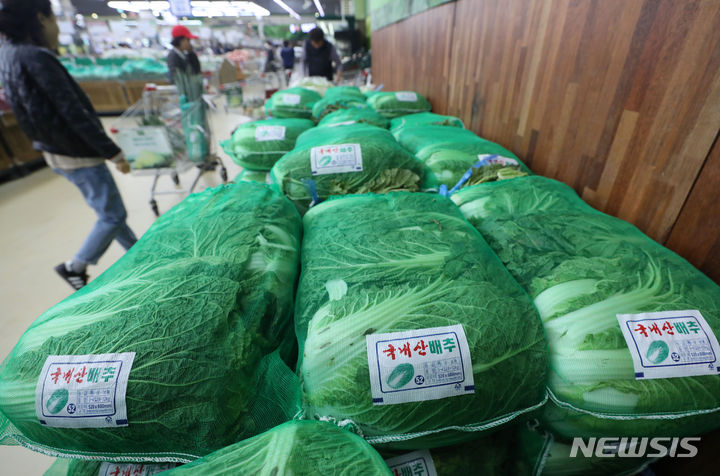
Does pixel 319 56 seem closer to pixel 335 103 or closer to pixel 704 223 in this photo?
pixel 335 103

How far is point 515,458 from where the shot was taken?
723mm

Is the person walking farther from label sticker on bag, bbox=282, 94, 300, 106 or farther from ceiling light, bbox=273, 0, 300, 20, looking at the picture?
ceiling light, bbox=273, 0, 300, 20

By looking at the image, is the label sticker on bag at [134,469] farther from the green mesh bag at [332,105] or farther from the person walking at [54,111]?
the green mesh bag at [332,105]

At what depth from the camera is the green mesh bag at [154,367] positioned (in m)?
0.51

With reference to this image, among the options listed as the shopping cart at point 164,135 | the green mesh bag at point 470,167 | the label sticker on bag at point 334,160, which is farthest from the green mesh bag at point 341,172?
the shopping cart at point 164,135

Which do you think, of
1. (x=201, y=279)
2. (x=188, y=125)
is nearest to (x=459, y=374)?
(x=201, y=279)

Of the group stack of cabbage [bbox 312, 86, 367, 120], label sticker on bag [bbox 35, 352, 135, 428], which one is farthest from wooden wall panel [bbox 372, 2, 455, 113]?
label sticker on bag [bbox 35, 352, 135, 428]

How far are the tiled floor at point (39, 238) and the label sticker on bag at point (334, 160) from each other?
58.9 inches

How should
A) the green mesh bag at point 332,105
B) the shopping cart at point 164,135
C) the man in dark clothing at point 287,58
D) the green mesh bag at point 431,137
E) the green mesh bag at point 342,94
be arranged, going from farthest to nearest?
the man in dark clothing at point 287,58
the green mesh bag at point 342,94
the shopping cart at point 164,135
the green mesh bag at point 332,105
the green mesh bag at point 431,137

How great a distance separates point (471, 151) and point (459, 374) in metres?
0.98

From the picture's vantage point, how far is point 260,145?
1.58 metres

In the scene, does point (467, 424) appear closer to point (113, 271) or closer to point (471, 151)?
point (113, 271)

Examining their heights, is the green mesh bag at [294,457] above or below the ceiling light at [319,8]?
below

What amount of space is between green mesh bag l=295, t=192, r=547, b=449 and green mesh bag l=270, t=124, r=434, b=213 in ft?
1.52
